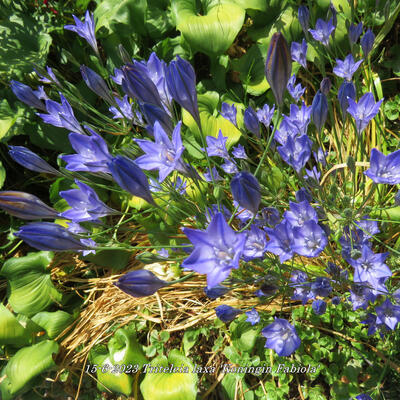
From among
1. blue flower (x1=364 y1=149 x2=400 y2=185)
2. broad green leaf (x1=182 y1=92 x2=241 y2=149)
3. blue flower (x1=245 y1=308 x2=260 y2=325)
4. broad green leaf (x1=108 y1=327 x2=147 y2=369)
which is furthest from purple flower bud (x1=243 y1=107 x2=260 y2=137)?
broad green leaf (x1=108 y1=327 x2=147 y2=369)

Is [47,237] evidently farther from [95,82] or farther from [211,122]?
[211,122]

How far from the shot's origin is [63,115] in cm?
142

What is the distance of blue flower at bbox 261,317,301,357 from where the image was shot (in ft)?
4.24

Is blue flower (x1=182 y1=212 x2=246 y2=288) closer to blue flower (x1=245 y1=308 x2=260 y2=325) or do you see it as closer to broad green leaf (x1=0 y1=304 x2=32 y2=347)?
blue flower (x1=245 y1=308 x2=260 y2=325)

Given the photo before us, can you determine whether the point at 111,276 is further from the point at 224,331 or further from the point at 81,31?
the point at 81,31

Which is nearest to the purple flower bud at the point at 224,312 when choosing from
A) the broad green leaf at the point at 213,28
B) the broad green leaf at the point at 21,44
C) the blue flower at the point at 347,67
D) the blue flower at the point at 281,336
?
the blue flower at the point at 281,336

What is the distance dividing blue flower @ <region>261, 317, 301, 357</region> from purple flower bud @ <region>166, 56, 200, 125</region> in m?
0.88

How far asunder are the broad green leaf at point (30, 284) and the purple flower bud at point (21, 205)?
3.19 feet

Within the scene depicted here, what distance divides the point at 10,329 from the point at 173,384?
97cm

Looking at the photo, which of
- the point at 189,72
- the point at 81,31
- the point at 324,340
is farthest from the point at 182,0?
the point at 324,340

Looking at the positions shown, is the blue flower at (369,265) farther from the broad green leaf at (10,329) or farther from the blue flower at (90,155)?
the broad green leaf at (10,329)

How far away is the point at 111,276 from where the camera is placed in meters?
2.07

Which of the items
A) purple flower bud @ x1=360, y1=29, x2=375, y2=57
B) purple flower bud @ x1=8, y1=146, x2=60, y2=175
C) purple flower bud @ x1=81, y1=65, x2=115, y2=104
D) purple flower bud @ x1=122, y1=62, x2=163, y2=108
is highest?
purple flower bud @ x1=122, y1=62, x2=163, y2=108

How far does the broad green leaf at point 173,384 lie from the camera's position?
4.85 ft
